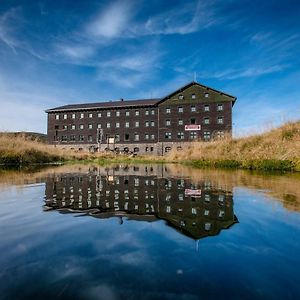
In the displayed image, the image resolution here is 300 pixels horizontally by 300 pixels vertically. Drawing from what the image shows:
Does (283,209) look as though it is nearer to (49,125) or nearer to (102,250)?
(102,250)

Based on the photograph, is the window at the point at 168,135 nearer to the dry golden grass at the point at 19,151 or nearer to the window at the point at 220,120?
the window at the point at 220,120

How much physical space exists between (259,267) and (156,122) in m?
51.0

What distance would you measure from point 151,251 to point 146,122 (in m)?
51.2

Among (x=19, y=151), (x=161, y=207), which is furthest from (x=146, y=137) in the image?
(x=161, y=207)

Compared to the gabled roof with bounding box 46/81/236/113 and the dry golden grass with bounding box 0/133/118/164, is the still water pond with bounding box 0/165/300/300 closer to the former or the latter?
the dry golden grass with bounding box 0/133/118/164

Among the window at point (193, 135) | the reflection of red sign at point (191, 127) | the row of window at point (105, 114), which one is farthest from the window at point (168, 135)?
the row of window at point (105, 114)

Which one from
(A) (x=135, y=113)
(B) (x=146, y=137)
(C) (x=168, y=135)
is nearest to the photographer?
(C) (x=168, y=135)

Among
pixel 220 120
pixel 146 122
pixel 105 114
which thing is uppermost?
pixel 105 114

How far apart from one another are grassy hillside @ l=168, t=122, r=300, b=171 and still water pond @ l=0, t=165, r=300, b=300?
9.63 metres

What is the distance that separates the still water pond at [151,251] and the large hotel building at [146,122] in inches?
1639

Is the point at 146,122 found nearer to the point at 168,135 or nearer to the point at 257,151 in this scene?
the point at 168,135

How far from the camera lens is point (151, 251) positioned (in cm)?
246

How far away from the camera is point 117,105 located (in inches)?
2154

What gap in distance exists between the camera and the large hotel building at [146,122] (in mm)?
48375
